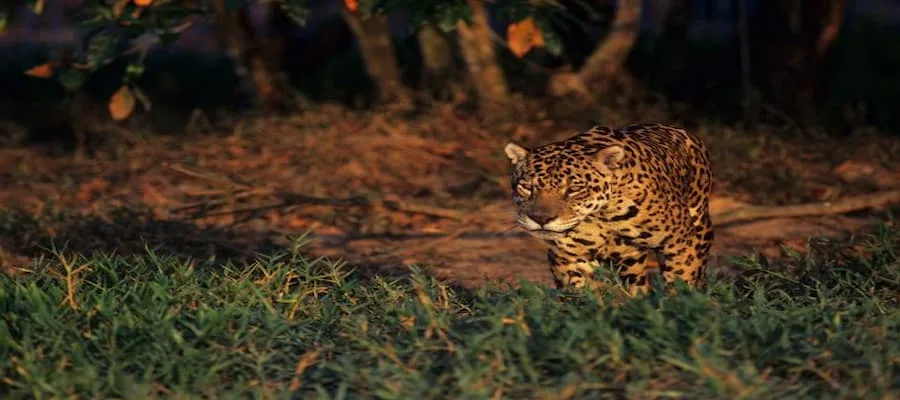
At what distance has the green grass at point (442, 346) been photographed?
172 inches

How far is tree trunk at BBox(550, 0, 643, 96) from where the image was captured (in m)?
10.2

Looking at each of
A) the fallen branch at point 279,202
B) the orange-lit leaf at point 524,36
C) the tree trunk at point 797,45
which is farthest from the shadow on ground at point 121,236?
the tree trunk at point 797,45

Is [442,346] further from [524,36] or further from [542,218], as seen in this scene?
[524,36]

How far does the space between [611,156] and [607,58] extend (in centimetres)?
441

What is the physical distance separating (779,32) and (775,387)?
678 centimetres

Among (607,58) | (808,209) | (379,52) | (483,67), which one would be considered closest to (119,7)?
(483,67)

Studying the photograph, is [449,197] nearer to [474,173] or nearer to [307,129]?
[474,173]

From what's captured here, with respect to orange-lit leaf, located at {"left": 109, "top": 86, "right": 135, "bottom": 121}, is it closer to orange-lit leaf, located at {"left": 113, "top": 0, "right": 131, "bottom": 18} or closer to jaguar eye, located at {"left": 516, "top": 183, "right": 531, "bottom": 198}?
orange-lit leaf, located at {"left": 113, "top": 0, "right": 131, "bottom": 18}

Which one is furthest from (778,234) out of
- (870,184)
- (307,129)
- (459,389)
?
(459,389)

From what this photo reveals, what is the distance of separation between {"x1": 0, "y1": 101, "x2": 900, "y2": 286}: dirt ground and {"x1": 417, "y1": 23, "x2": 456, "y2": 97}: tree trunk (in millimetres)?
600

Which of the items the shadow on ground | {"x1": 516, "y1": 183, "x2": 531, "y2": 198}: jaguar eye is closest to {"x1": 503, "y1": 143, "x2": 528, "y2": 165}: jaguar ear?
{"x1": 516, "y1": 183, "x2": 531, "y2": 198}: jaguar eye

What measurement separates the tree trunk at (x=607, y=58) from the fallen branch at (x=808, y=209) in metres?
2.27

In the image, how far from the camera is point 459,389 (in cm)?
440

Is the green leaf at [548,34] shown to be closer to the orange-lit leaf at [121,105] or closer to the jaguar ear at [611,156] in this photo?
the jaguar ear at [611,156]
